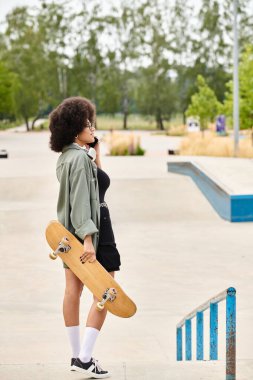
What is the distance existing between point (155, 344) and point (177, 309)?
1.54m

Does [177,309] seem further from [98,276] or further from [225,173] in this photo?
[225,173]

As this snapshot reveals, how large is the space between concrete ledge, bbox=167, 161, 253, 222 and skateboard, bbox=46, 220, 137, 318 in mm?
11159

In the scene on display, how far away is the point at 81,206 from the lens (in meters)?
5.49

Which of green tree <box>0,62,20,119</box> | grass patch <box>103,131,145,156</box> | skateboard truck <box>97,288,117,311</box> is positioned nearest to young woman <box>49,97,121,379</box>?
skateboard truck <box>97,288,117,311</box>

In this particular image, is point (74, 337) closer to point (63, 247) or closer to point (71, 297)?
point (71, 297)

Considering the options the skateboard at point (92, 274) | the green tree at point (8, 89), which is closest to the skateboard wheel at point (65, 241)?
the skateboard at point (92, 274)

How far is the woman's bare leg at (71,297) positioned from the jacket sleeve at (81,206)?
0.90 feet

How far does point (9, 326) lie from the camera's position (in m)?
8.65

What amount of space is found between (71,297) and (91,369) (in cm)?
43

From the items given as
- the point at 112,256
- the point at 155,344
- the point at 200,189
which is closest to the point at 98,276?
the point at 112,256

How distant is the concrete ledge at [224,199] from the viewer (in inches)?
651

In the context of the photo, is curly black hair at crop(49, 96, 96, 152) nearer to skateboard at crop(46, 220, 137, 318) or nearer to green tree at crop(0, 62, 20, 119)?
skateboard at crop(46, 220, 137, 318)

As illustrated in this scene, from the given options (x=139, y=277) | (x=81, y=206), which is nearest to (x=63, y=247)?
(x=81, y=206)

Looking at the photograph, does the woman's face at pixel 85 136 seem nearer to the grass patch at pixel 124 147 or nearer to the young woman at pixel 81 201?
the young woman at pixel 81 201
